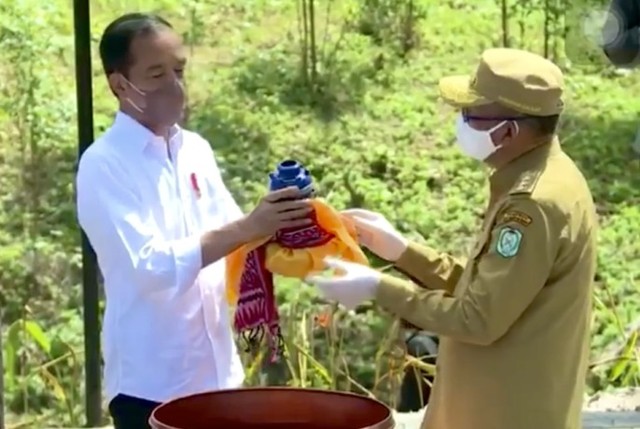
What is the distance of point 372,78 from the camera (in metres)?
6.55

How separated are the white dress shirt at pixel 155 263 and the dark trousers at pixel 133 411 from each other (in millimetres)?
16

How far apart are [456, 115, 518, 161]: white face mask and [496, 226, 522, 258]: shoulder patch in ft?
0.63

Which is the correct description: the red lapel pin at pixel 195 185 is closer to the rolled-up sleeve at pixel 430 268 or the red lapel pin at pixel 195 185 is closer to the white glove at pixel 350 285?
the white glove at pixel 350 285

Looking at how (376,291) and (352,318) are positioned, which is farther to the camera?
(352,318)

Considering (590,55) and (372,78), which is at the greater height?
(590,55)

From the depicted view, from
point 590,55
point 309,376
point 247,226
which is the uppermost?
point 590,55

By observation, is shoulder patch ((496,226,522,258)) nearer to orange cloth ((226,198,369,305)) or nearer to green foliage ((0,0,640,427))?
orange cloth ((226,198,369,305))

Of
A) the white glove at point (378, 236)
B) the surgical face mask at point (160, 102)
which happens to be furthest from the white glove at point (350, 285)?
the surgical face mask at point (160, 102)

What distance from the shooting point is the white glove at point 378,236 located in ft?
10.3

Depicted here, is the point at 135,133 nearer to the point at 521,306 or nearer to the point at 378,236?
the point at 378,236

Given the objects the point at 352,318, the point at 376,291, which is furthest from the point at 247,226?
the point at 352,318

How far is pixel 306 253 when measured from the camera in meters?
2.92

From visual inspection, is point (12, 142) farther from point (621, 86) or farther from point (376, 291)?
point (376, 291)

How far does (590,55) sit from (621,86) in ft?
9.70
